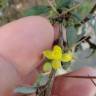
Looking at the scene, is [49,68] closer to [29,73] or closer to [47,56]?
[47,56]

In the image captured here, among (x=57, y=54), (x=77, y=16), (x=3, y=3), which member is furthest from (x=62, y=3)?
(x=3, y=3)

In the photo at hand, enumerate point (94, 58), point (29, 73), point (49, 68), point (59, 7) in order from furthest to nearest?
1. point (94, 58)
2. point (29, 73)
3. point (59, 7)
4. point (49, 68)

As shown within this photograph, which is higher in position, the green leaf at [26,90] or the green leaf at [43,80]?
the green leaf at [43,80]

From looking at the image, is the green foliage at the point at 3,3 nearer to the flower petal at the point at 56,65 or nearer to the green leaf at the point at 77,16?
the green leaf at the point at 77,16

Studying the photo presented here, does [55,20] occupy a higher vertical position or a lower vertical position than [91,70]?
higher

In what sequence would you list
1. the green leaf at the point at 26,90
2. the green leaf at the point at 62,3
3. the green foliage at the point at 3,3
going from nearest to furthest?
the green leaf at the point at 26,90 → the green leaf at the point at 62,3 → the green foliage at the point at 3,3

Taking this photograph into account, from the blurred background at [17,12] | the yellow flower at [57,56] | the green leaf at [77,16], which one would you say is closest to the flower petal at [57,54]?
the yellow flower at [57,56]

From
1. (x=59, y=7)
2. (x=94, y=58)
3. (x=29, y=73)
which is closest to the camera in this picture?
(x=59, y=7)

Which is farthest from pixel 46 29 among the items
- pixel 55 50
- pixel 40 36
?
pixel 55 50

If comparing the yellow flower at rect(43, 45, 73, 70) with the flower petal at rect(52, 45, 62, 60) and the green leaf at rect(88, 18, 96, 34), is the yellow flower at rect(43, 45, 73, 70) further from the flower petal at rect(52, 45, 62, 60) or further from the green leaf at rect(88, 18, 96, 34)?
the green leaf at rect(88, 18, 96, 34)
